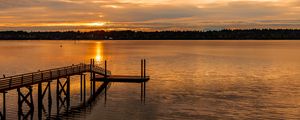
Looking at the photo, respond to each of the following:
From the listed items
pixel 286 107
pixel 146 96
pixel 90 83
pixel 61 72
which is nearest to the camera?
pixel 286 107

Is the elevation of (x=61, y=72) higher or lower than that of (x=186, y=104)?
higher

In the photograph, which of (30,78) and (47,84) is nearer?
(30,78)

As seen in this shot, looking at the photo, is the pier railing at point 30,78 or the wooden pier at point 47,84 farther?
the wooden pier at point 47,84

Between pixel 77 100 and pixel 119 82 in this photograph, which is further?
pixel 119 82

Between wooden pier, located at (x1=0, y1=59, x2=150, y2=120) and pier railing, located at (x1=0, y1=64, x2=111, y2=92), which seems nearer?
pier railing, located at (x1=0, y1=64, x2=111, y2=92)

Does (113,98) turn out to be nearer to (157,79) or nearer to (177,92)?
(177,92)

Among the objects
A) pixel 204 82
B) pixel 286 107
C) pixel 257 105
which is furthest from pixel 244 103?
pixel 204 82

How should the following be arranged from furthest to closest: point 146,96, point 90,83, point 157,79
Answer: point 157,79 < point 90,83 < point 146,96

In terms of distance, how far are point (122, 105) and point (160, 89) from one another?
11956 mm

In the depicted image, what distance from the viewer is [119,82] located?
61.2m

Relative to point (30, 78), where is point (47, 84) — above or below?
below

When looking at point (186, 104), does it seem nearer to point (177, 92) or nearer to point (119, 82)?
point (177, 92)

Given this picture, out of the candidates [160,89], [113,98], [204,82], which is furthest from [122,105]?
[204,82]

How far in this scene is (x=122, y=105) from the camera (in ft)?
144
